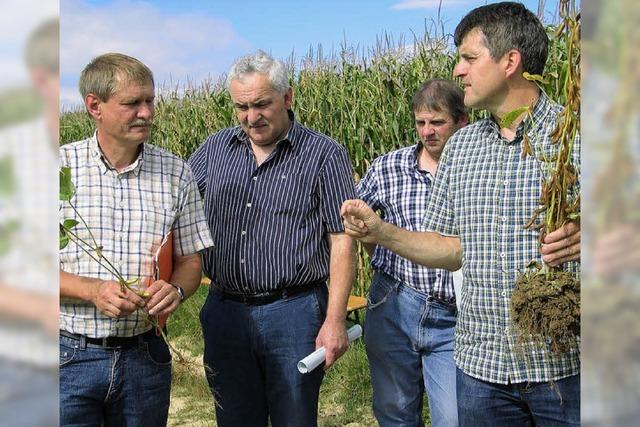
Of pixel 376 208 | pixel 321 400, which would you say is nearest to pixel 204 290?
pixel 321 400

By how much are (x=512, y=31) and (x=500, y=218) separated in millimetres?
531

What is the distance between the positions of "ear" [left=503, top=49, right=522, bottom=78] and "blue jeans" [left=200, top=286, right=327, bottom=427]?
1.14 meters

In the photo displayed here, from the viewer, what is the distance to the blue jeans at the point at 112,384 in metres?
2.11

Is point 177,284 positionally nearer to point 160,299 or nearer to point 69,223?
point 160,299

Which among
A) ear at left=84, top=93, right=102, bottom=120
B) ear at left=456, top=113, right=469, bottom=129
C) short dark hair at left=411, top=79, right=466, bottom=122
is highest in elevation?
short dark hair at left=411, top=79, right=466, bottom=122

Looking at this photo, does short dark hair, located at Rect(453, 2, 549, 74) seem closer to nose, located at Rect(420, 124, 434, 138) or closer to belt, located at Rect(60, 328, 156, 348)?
nose, located at Rect(420, 124, 434, 138)

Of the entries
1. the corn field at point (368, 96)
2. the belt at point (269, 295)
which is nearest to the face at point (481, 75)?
the belt at point (269, 295)

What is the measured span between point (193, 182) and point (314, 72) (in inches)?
217

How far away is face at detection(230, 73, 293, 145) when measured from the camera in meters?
2.65

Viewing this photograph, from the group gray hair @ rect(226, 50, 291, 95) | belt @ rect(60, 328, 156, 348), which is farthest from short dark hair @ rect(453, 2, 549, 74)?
belt @ rect(60, 328, 156, 348)

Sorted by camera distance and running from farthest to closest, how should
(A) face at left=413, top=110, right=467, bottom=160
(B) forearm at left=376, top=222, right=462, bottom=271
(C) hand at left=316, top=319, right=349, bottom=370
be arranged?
1. (A) face at left=413, top=110, right=467, bottom=160
2. (C) hand at left=316, top=319, right=349, bottom=370
3. (B) forearm at left=376, top=222, right=462, bottom=271

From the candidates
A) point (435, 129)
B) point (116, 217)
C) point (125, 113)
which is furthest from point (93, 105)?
point (435, 129)

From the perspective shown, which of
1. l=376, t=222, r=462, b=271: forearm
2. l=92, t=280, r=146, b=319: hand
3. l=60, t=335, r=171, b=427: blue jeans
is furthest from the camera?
l=376, t=222, r=462, b=271: forearm

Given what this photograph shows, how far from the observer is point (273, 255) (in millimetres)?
2682
